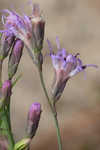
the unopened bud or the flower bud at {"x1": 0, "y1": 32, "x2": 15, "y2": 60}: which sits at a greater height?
the unopened bud

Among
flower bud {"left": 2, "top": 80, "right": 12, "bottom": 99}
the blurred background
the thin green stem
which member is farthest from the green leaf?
the blurred background

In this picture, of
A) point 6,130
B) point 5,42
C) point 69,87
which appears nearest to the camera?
point 6,130

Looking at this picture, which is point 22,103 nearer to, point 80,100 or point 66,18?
point 80,100

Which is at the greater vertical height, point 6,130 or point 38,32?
point 38,32

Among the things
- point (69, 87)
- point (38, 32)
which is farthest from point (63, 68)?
point (69, 87)

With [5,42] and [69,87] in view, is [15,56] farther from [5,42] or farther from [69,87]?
[69,87]

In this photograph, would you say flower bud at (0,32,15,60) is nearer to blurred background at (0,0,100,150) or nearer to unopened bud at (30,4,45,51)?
unopened bud at (30,4,45,51)

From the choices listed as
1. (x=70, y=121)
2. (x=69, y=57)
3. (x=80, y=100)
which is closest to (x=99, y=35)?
(x=80, y=100)

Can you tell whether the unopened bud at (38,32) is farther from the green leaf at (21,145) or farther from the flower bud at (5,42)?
the green leaf at (21,145)

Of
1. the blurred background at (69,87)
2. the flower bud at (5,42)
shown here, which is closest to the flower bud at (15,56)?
the flower bud at (5,42)
